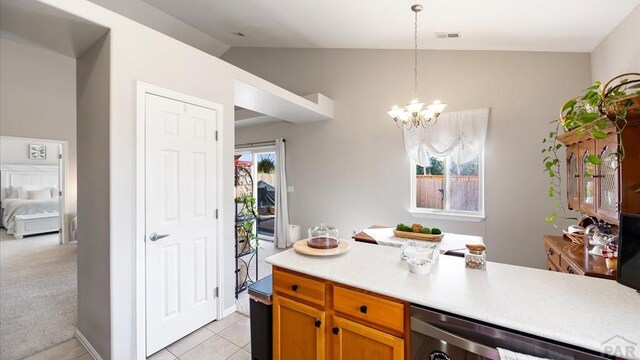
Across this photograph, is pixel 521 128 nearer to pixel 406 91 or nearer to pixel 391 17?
pixel 406 91

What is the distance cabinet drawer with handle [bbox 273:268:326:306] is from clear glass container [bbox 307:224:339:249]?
0.91 feet

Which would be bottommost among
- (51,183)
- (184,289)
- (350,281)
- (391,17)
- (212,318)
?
(212,318)

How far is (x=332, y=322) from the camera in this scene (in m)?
1.36

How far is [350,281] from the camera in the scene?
129cm

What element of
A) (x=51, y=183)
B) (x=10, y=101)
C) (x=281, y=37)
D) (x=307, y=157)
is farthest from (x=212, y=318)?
(x=51, y=183)

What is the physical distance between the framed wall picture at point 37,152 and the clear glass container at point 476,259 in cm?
1025

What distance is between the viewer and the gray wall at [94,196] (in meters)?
1.98

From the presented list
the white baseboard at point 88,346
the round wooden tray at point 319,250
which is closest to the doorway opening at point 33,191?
the white baseboard at point 88,346

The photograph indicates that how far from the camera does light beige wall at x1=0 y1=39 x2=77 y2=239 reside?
458cm

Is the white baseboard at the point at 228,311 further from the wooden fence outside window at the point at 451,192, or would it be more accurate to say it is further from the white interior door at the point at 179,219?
the wooden fence outside window at the point at 451,192

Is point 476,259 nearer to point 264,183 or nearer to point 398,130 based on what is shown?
point 398,130

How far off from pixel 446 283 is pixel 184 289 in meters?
2.19

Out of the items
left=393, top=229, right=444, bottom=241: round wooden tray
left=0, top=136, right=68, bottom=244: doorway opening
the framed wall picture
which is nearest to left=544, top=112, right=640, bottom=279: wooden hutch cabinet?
left=393, top=229, right=444, bottom=241: round wooden tray

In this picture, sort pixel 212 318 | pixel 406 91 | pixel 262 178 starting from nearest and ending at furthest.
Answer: pixel 212 318 → pixel 406 91 → pixel 262 178
